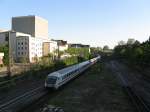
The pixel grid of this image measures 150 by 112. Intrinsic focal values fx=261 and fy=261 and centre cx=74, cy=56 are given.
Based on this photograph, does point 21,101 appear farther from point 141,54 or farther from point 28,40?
point 28,40

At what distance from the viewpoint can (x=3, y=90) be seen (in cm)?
3025

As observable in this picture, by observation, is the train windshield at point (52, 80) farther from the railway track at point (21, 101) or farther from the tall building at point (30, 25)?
the tall building at point (30, 25)

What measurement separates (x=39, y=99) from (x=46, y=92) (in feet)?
15.1

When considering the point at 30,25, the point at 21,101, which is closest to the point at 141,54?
the point at 21,101

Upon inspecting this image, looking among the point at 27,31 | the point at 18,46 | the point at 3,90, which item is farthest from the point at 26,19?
the point at 3,90

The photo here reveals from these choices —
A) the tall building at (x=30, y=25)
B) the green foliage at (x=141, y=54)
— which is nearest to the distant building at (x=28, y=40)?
the tall building at (x=30, y=25)

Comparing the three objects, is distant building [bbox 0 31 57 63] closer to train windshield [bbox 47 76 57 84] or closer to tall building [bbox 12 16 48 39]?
tall building [bbox 12 16 48 39]

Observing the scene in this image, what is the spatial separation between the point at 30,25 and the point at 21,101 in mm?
155548

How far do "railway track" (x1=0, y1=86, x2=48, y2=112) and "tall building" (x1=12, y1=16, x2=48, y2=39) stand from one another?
483 ft

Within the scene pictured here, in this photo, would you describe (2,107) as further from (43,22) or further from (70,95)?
(43,22)

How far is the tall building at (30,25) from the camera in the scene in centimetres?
17575

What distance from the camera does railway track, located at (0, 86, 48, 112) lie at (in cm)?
2169

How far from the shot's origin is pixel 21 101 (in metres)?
25.0

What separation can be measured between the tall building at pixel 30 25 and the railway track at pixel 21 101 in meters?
147
